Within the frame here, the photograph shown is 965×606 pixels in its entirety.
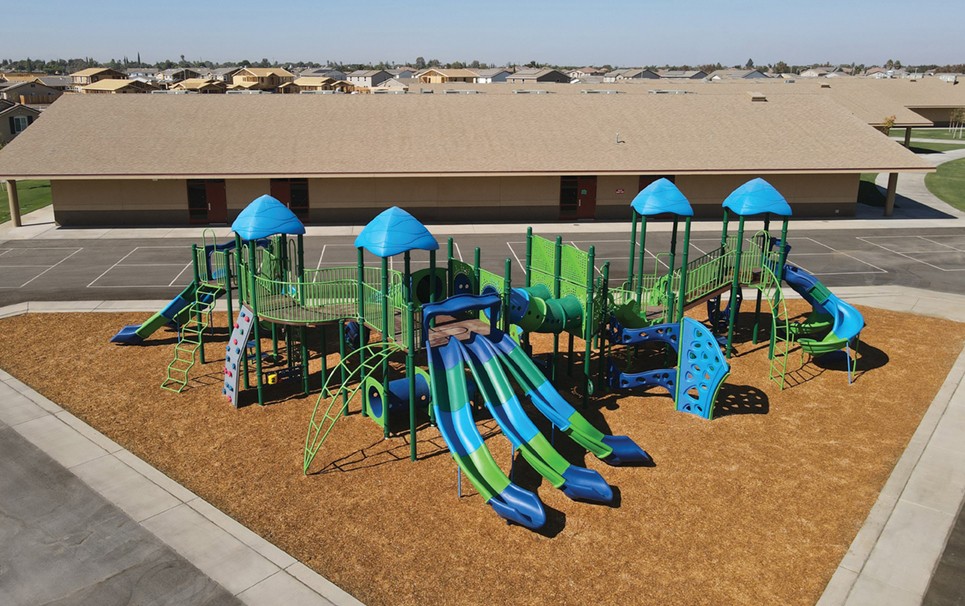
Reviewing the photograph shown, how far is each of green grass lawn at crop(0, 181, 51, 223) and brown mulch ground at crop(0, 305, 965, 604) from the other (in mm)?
22995

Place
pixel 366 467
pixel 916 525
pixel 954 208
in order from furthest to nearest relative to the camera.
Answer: pixel 954 208 → pixel 366 467 → pixel 916 525

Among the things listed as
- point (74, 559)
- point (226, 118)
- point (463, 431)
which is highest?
point (226, 118)

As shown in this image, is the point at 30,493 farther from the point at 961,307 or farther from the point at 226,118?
the point at 226,118

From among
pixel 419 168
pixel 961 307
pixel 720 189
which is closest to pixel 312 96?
pixel 419 168

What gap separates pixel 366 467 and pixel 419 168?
74.6ft

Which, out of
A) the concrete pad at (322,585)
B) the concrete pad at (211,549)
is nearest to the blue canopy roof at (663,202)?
the concrete pad at (322,585)

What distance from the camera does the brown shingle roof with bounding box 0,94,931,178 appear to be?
35.4 m

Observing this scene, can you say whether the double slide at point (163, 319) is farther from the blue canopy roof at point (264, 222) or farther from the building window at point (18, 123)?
the building window at point (18, 123)

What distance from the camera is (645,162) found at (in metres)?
37.1

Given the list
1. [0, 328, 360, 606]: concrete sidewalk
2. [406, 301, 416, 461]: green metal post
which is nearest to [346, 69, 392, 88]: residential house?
[0, 328, 360, 606]: concrete sidewalk

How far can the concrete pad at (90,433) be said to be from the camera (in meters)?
15.4

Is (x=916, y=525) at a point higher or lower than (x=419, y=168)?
lower

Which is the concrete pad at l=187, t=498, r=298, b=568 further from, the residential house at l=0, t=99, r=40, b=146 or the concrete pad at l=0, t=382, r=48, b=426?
the residential house at l=0, t=99, r=40, b=146

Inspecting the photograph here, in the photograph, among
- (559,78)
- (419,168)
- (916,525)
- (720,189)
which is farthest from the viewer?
Result: (559,78)
